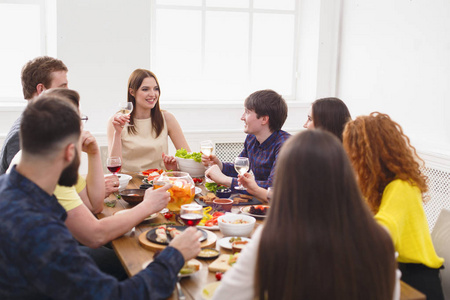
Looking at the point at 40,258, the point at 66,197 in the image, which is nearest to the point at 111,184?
the point at 66,197

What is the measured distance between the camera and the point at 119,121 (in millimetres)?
3590

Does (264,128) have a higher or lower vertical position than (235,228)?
higher

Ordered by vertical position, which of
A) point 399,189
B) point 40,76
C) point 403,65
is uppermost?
point 403,65

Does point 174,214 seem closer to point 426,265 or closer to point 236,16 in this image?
point 426,265

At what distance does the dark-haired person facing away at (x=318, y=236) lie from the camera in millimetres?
1271

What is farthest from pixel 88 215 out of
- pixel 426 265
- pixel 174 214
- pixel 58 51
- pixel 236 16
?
pixel 236 16

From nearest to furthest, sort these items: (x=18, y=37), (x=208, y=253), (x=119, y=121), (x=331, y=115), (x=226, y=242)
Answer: (x=208, y=253), (x=226, y=242), (x=331, y=115), (x=119, y=121), (x=18, y=37)

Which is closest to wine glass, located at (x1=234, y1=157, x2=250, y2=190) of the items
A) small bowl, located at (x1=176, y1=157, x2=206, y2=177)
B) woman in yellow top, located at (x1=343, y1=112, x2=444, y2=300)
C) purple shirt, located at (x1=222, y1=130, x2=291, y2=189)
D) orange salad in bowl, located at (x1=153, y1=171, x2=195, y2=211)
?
orange salad in bowl, located at (x1=153, y1=171, x2=195, y2=211)

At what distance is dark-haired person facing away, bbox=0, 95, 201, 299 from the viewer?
4.33 ft

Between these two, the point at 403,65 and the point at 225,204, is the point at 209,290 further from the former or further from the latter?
the point at 403,65

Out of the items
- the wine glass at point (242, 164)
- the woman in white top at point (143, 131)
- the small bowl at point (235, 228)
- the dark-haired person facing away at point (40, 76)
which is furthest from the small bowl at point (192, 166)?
the small bowl at point (235, 228)

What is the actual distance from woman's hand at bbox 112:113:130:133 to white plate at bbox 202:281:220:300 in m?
2.20

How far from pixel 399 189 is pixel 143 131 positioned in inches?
98.1

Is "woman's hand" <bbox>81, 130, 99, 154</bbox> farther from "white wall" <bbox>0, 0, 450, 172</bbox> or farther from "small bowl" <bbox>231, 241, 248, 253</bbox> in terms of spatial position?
"white wall" <bbox>0, 0, 450, 172</bbox>
